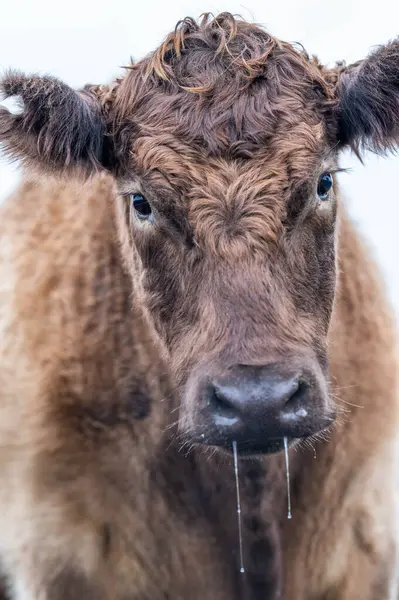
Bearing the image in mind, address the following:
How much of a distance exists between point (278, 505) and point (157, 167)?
1839mm

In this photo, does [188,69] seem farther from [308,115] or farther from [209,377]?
[209,377]

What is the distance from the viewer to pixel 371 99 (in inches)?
180

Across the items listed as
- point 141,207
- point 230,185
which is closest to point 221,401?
point 230,185

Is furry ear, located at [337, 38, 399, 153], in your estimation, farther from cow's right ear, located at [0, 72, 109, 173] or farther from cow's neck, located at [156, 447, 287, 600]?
cow's neck, located at [156, 447, 287, 600]

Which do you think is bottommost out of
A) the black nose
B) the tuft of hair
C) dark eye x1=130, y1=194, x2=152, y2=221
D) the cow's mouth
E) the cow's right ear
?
the cow's mouth

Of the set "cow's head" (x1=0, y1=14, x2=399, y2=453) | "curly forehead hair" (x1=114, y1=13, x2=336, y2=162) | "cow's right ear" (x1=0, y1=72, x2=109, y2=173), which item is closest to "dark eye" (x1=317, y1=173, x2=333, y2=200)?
"cow's head" (x1=0, y1=14, x2=399, y2=453)

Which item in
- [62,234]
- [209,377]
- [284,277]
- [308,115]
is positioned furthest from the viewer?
[62,234]

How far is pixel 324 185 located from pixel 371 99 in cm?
46

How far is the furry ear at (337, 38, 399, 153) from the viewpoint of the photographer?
15.0ft

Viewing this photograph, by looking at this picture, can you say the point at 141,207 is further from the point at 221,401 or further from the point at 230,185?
the point at 221,401

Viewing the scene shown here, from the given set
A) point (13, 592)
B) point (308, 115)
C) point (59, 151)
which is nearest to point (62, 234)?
point (59, 151)

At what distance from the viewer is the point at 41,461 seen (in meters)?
5.19

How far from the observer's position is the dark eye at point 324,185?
14.5 ft

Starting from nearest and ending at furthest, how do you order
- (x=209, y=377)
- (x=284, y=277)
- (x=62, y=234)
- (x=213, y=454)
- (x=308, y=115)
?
(x=209, y=377), (x=284, y=277), (x=308, y=115), (x=213, y=454), (x=62, y=234)
